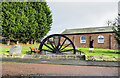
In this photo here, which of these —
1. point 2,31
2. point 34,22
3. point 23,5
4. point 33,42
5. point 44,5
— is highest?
point 44,5

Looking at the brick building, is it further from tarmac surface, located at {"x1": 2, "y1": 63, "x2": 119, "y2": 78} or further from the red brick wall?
tarmac surface, located at {"x1": 2, "y1": 63, "x2": 119, "y2": 78}

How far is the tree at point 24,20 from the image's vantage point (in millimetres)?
22303

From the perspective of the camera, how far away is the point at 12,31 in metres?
22.3

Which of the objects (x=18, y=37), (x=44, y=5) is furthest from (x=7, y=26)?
(x=44, y=5)

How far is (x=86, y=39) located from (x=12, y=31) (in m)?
17.4

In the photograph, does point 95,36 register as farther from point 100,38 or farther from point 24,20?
A: point 24,20

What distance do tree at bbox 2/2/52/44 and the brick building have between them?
7.92 meters

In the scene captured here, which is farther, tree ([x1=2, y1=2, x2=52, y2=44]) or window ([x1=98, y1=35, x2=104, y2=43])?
window ([x1=98, y1=35, x2=104, y2=43])

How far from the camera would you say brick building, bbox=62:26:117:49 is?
2444 cm

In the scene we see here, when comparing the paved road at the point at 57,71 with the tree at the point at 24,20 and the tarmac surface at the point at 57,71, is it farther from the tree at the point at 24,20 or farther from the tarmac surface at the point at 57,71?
the tree at the point at 24,20

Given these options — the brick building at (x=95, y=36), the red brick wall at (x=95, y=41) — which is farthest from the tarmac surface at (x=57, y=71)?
the red brick wall at (x=95, y=41)

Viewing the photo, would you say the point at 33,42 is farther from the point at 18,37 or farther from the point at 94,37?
the point at 94,37

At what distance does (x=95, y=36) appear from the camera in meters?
26.2

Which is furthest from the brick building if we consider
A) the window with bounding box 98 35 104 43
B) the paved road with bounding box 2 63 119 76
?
the paved road with bounding box 2 63 119 76
